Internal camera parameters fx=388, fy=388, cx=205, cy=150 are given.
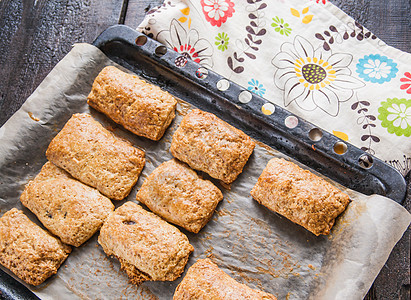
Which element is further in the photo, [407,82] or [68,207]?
[407,82]

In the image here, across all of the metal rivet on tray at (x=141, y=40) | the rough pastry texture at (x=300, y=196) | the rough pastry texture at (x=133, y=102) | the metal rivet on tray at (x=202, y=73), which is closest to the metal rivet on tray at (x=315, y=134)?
the rough pastry texture at (x=300, y=196)

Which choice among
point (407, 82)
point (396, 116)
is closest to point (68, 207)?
point (396, 116)

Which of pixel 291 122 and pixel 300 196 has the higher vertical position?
pixel 291 122

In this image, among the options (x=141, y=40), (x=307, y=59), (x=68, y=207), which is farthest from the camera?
(x=307, y=59)

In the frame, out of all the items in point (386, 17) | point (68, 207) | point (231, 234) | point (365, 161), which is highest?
point (386, 17)

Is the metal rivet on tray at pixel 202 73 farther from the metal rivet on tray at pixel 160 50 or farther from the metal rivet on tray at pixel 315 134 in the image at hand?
the metal rivet on tray at pixel 315 134

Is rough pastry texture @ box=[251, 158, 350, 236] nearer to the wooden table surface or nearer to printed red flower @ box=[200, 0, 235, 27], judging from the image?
printed red flower @ box=[200, 0, 235, 27]

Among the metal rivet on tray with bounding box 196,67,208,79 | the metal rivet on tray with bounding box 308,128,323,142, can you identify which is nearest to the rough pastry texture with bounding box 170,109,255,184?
the metal rivet on tray with bounding box 196,67,208,79

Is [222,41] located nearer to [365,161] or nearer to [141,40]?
[141,40]
